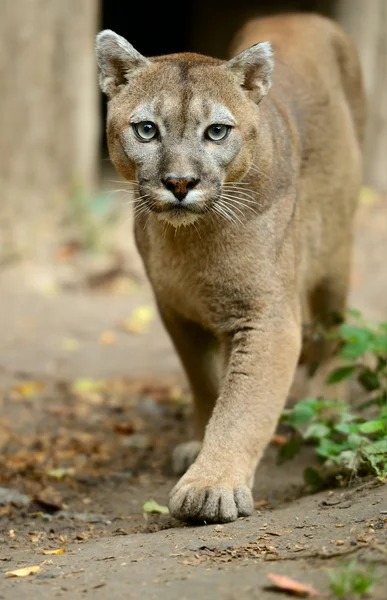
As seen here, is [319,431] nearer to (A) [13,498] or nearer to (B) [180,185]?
(B) [180,185]

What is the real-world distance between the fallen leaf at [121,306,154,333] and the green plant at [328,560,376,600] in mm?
5280

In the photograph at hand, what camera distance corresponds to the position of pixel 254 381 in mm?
4207

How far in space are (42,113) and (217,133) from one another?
5.63 meters

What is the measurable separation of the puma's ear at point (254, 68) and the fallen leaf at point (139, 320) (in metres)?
3.82

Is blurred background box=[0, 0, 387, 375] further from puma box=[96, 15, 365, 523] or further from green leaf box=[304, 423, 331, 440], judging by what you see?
green leaf box=[304, 423, 331, 440]

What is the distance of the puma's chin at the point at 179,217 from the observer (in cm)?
397

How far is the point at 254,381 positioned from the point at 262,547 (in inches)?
38.7

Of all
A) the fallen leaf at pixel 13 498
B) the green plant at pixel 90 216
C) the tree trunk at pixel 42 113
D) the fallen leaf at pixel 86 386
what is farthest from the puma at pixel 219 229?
the green plant at pixel 90 216

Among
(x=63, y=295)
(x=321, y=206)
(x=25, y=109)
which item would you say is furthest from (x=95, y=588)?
(x=25, y=109)

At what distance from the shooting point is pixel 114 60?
14.5 ft

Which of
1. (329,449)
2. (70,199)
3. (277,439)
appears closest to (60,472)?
(277,439)

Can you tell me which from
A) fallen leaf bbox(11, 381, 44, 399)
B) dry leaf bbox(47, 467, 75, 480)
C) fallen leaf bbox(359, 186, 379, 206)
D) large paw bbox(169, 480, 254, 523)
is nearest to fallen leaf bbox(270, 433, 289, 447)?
dry leaf bbox(47, 467, 75, 480)

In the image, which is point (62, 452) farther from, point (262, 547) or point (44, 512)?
point (262, 547)

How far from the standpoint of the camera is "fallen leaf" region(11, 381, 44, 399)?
6.53 metres
